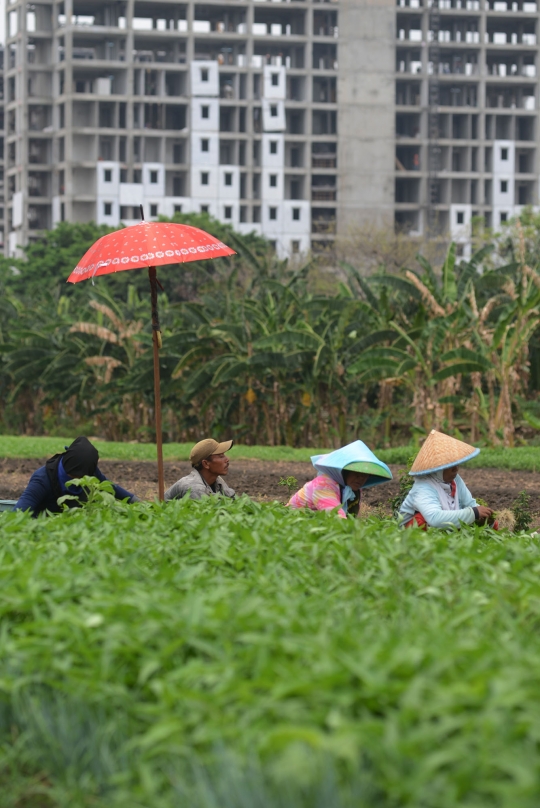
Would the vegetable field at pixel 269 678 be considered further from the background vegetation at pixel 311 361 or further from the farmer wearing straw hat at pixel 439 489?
the background vegetation at pixel 311 361

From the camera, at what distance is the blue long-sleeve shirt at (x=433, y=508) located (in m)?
6.61

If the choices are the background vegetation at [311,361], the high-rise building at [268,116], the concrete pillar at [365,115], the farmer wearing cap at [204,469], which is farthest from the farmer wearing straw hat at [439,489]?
the concrete pillar at [365,115]

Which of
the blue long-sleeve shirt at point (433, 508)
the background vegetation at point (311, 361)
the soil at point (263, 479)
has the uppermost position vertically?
the background vegetation at point (311, 361)

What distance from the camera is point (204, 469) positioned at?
24.9ft

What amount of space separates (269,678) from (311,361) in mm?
14547

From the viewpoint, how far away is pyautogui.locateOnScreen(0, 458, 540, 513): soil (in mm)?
11523

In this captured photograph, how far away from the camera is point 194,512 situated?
19.5 ft

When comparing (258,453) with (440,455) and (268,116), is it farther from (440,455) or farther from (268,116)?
(268,116)

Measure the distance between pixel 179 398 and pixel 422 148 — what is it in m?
72.4

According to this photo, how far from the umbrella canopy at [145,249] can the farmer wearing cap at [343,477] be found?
1783 mm

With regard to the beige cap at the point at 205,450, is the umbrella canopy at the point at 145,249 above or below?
above

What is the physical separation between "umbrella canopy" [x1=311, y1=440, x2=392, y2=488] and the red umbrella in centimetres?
139

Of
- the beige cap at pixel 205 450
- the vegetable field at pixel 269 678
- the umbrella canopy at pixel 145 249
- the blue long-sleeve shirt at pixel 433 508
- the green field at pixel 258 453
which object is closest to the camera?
the vegetable field at pixel 269 678

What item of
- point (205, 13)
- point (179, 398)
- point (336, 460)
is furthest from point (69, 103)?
point (336, 460)
